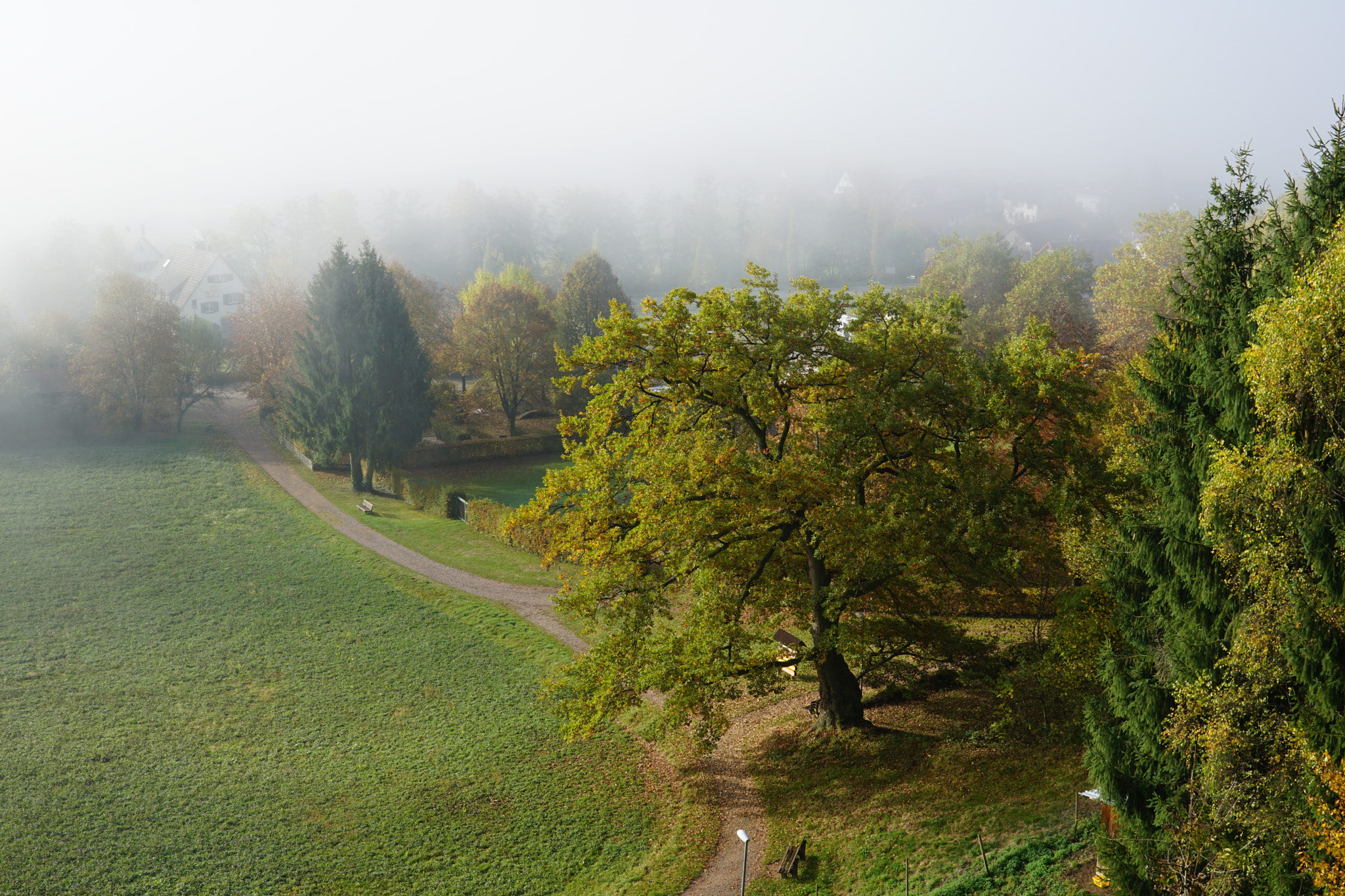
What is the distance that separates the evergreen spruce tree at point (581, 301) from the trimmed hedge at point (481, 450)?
7.96m

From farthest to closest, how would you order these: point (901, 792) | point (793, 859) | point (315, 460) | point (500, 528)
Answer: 1. point (315, 460)
2. point (500, 528)
3. point (901, 792)
4. point (793, 859)

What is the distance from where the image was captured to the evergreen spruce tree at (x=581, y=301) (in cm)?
6200

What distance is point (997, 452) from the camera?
17.7 meters

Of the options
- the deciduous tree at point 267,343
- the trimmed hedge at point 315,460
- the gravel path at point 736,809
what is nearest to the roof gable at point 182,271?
the deciduous tree at point 267,343

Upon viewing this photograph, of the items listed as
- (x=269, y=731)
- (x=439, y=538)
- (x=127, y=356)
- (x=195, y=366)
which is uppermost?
(x=127, y=356)

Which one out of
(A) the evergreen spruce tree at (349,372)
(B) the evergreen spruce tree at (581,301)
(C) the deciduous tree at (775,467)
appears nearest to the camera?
(C) the deciduous tree at (775,467)

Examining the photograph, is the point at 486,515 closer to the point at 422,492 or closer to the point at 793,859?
the point at 422,492

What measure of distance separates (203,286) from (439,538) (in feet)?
184

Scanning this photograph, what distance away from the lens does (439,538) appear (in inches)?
1558

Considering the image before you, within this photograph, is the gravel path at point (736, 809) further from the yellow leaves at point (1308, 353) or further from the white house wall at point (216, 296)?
the white house wall at point (216, 296)

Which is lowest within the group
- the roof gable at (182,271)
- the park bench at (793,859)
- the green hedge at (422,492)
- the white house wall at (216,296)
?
the park bench at (793,859)

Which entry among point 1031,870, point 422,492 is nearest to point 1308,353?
point 1031,870

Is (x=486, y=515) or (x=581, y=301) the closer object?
(x=486, y=515)

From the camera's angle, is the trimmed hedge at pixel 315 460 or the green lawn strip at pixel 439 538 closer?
the green lawn strip at pixel 439 538
